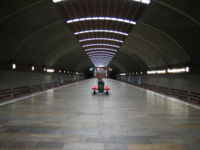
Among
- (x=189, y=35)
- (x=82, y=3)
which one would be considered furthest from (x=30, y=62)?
(x=189, y=35)

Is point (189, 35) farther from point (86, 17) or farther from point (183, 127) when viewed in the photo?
point (86, 17)

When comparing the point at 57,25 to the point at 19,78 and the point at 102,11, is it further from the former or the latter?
the point at 19,78

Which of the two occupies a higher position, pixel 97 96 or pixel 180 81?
pixel 180 81

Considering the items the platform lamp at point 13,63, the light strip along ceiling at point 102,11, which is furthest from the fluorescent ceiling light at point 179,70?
the platform lamp at point 13,63

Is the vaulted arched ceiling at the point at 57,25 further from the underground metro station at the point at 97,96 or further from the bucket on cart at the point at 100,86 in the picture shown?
the bucket on cart at the point at 100,86

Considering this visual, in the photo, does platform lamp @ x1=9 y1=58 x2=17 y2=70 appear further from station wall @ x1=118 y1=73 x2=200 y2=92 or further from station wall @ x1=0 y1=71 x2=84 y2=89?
station wall @ x1=118 y1=73 x2=200 y2=92

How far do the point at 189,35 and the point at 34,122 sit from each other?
10.6 m


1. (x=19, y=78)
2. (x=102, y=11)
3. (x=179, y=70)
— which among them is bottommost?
(x=19, y=78)

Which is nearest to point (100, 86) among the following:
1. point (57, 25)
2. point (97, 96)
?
point (97, 96)

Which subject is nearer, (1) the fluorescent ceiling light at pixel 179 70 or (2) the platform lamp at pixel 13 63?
(2) the platform lamp at pixel 13 63

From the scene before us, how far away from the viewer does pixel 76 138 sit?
14.3 feet

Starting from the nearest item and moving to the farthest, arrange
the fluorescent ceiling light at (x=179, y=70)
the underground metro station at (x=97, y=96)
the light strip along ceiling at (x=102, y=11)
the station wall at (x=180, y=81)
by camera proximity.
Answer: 1. the underground metro station at (x=97, y=96)
2. the light strip along ceiling at (x=102, y=11)
3. the station wall at (x=180, y=81)
4. the fluorescent ceiling light at (x=179, y=70)

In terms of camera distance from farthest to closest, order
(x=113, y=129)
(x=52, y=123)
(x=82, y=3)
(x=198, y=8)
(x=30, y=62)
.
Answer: (x=30, y=62) < (x=82, y=3) < (x=198, y=8) < (x=52, y=123) < (x=113, y=129)

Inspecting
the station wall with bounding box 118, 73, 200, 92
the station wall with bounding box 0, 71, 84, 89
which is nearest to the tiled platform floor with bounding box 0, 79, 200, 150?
the station wall with bounding box 0, 71, 84, 89
